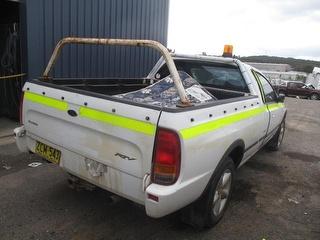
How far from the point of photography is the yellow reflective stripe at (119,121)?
282 centimetres

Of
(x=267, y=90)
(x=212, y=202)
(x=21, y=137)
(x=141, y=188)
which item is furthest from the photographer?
(x=267, y=90)

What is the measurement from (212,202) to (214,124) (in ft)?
2.60

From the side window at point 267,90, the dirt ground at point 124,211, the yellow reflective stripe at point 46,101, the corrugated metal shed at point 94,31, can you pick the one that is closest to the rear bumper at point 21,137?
the yellow reflective stripe at point 46,101

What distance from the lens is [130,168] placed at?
117 inches

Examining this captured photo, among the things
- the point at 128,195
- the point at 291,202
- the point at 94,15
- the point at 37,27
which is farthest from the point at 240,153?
the point at 94,15

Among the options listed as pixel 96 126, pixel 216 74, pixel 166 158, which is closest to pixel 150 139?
pixel 166 158

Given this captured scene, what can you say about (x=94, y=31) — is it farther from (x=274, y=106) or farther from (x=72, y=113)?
(x=72, y=113)

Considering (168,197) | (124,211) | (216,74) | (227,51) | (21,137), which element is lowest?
(124,211)

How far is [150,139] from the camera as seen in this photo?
2.82 metres

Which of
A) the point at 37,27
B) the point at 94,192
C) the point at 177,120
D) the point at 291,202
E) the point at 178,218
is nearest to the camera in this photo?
the point at 177,120

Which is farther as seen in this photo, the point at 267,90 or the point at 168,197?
the point at 267,90

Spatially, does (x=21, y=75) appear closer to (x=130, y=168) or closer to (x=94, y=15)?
(x=94, y=15)

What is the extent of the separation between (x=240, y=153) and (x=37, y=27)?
16.1 ft

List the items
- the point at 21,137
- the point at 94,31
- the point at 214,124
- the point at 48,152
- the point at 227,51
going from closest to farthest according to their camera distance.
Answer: the point at 214,124 < the point at 48,152 < the point at 21,137 < the point at 227,51 < the point at 94,31
